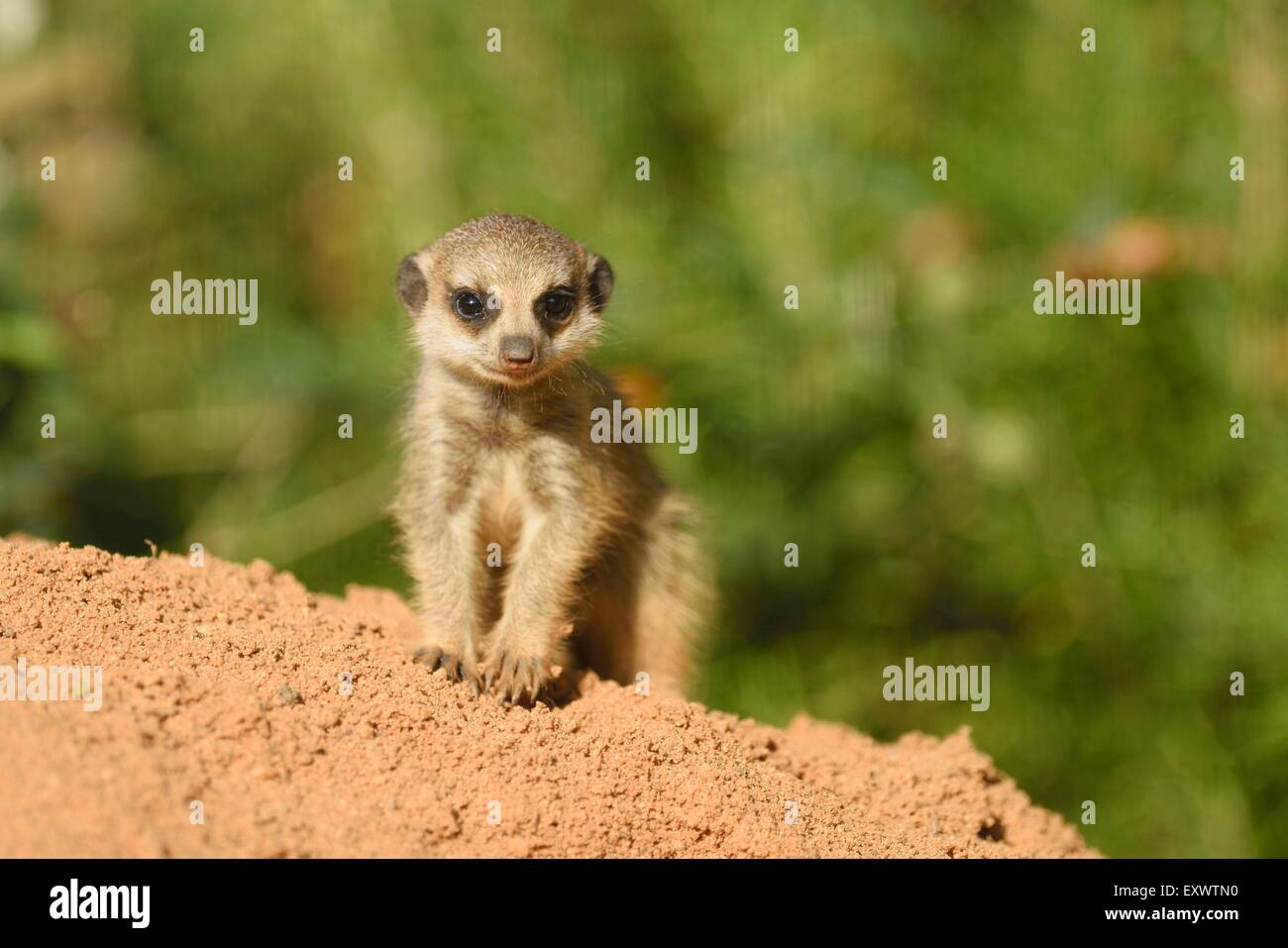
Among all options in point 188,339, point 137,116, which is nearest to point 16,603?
point 188,339

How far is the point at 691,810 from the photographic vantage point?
299 cm

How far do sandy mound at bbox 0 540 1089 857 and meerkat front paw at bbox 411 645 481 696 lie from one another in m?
0.06

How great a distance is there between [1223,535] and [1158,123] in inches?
78.7

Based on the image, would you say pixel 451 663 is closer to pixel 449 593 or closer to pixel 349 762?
pixel 449 593

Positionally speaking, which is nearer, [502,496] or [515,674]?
[515,674]

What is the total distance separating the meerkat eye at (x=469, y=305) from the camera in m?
4.23

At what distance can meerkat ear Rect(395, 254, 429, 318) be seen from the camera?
457cm

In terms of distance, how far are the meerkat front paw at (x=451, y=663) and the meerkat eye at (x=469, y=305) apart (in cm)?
106

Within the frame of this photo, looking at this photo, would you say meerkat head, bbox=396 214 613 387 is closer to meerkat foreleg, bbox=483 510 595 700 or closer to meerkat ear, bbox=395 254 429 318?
meerkat ear, bbox=395 254 429 318

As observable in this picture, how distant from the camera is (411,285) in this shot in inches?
181

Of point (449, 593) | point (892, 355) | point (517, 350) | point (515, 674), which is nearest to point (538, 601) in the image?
point (449, 593)

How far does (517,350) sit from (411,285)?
2.71 feet

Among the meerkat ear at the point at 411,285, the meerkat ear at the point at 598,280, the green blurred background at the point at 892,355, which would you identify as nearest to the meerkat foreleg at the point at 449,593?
the meerkat ear at the point at 411,285

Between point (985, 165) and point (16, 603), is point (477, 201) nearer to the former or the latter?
point (985, 165)
